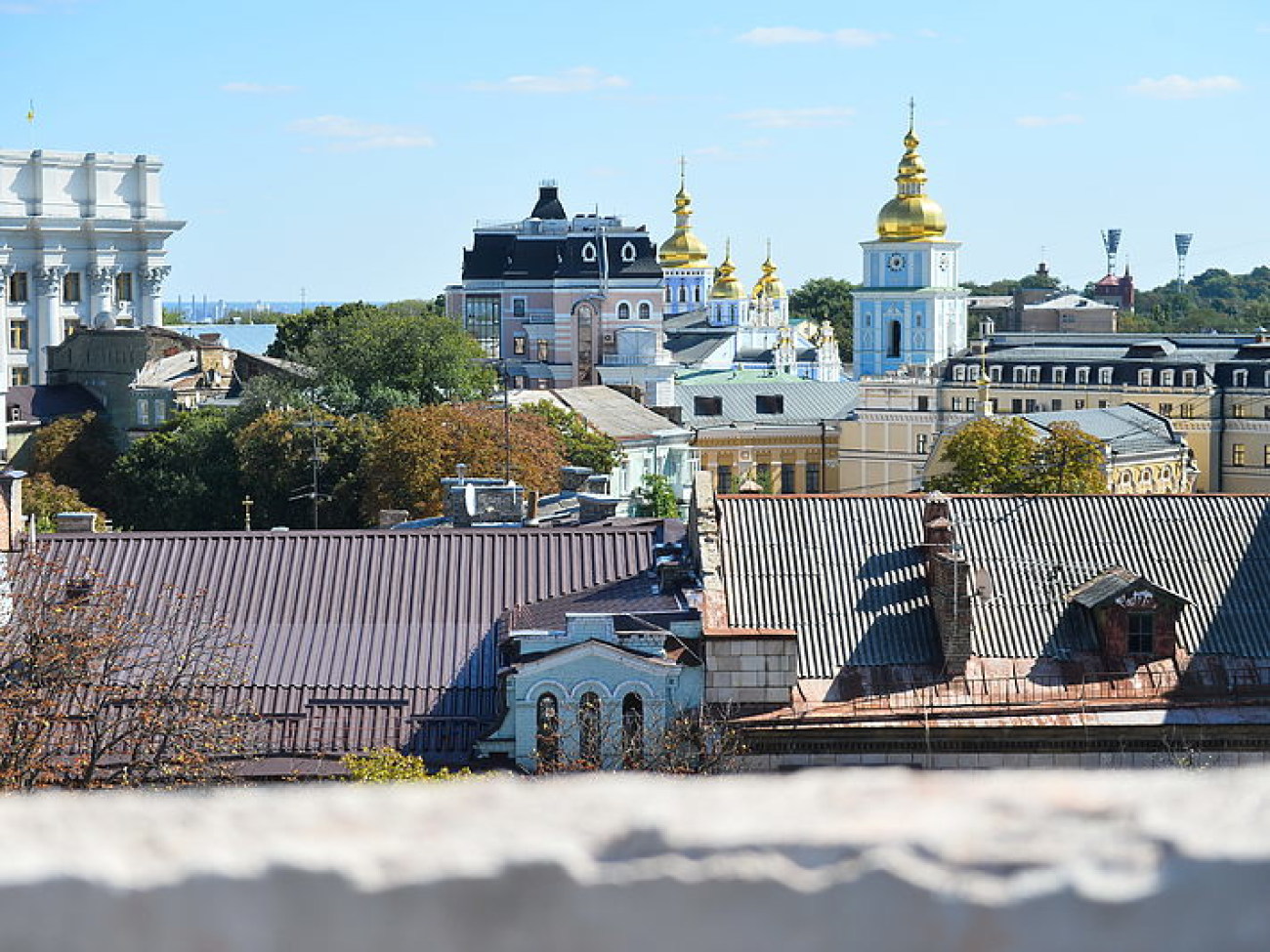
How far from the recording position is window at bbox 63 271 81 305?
318 ft

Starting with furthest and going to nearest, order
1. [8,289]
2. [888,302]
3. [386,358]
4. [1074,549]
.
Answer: [888,302] → [8,289] → [386,358] → [1074,549]

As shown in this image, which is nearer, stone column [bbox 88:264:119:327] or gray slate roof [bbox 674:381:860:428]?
gray slate roof [bbox 674:381:860:428]

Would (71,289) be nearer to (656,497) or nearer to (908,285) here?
(908,285)

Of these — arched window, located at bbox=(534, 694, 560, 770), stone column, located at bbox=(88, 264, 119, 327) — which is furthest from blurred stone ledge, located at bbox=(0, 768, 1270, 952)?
stone column, located at bbox=(88, 264, 119, 327)

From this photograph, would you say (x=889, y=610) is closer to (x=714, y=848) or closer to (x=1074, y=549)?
(x=1074, y=549)

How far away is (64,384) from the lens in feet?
234

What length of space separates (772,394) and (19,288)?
33.5 meters

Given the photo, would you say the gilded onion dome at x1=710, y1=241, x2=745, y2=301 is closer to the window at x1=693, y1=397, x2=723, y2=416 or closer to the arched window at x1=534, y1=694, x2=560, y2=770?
the window at x1=693, y1=397, x2=723, y2=416

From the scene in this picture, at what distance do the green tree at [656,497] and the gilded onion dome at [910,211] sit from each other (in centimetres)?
4686

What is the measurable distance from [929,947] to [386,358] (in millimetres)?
57729

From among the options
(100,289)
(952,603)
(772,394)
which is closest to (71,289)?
(100,289)

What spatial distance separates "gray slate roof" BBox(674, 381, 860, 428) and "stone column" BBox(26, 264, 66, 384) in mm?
26924

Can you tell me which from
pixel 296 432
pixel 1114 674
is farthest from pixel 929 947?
pixel 296 432

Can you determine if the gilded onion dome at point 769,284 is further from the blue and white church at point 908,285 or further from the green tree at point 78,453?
the green tree at point 78,453
